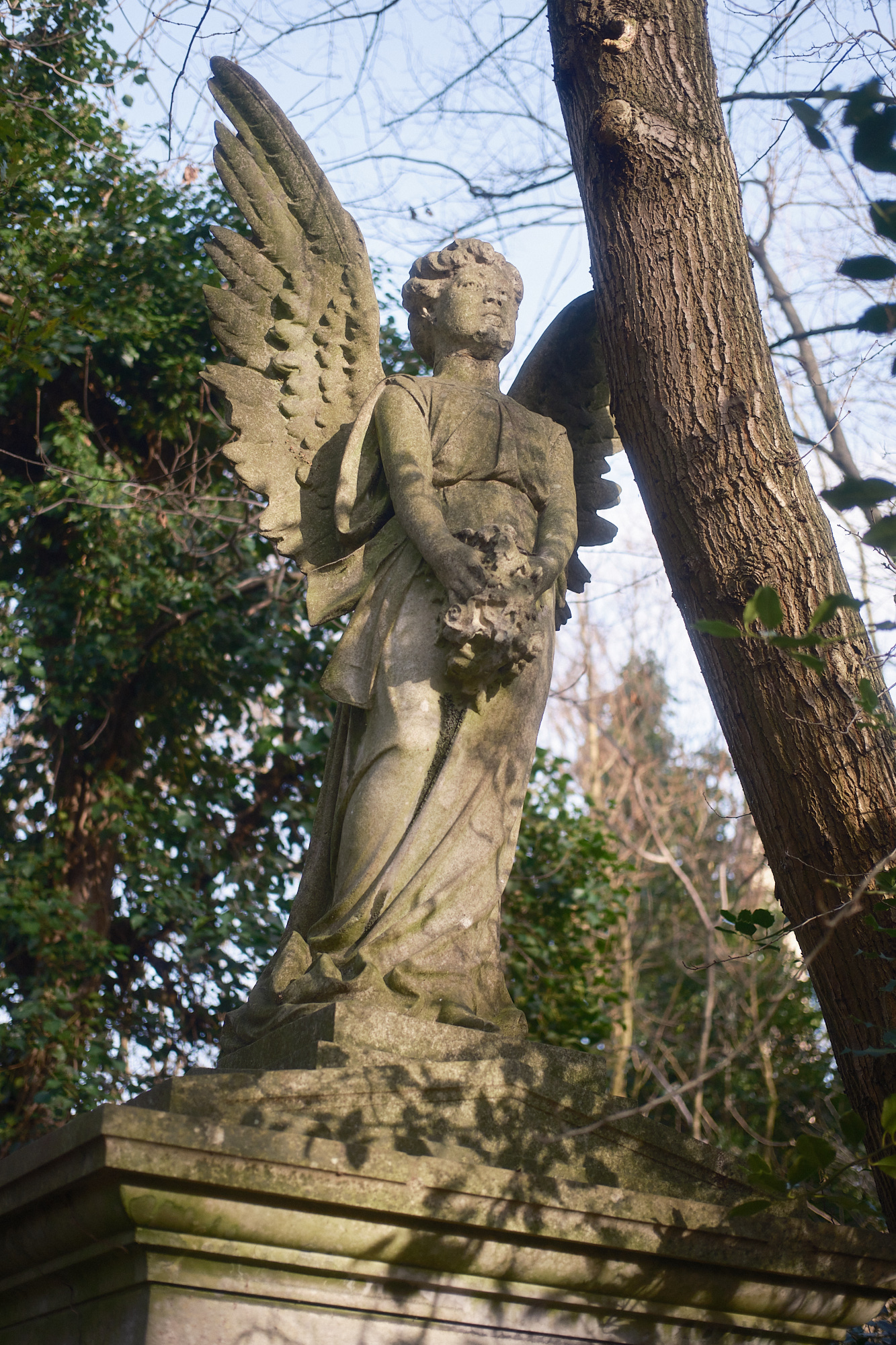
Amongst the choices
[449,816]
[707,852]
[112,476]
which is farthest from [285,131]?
[707,852]

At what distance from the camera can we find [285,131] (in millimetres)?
4160

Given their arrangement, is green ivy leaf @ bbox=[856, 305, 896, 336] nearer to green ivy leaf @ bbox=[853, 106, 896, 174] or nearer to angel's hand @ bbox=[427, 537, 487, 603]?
green ivy leaf @ bbox=[853, 106, 896, 174]

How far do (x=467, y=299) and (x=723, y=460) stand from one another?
3.06 feet

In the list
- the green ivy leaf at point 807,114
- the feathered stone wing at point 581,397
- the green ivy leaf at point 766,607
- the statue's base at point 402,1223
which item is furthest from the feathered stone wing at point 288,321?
the green ivy leaf at point 807,114

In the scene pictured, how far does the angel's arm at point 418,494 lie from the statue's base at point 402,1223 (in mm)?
1133

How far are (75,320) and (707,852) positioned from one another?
1181cm

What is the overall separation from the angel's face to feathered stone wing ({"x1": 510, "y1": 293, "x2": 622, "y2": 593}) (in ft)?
1.25

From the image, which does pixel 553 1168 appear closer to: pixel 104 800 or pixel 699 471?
pixel 699 471

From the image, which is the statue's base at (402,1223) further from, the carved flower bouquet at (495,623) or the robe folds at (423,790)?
the carved flower bouquet at (495,623)

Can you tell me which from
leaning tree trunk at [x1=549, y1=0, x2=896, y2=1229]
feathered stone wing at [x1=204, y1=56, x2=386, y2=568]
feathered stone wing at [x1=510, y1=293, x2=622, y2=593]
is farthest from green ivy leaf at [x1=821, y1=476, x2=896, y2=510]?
feathered stone wing at [x1=510, y1=293, x2=622, y2=593]

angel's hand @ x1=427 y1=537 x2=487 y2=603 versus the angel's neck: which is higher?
the angel's neck

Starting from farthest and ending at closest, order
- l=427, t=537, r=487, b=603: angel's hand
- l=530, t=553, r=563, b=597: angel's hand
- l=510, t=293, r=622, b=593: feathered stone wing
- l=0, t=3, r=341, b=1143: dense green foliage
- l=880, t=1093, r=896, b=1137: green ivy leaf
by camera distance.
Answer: l=0, t=3, r=341, b=1143: dense green foliage
l=510, t=293, r=622, b=593: feathered stone wing
l=530, t=553, r=563, b=597: angel's hand
l=427, t=537, r=487, b=603: angel's hand
l=880, t=1093, r=896, b=1137: green ivy leaf

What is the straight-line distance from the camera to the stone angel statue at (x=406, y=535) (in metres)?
3.17

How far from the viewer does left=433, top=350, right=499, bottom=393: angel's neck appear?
3.94 m
